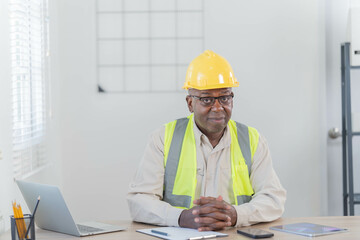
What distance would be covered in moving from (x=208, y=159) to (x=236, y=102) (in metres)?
1.15

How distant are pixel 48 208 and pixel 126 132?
155cm

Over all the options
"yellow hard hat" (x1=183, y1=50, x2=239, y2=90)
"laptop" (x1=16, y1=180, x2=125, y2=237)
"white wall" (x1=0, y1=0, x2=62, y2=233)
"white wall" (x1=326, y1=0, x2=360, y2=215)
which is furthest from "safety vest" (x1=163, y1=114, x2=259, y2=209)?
"white wall" (x1=326, y1=0, x2=360, y2=215)

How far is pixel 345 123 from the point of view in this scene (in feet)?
11.1

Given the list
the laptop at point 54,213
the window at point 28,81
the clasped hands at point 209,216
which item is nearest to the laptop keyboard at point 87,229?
the laptop at point 54,213

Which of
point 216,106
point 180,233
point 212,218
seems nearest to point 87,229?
point 180,233

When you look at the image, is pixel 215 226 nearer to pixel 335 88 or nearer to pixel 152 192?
pixel 152 192

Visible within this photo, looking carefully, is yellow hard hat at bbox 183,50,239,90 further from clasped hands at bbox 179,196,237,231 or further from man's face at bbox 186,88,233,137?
clasped hands at bbox 179,196,237,231

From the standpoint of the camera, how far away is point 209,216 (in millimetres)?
2000

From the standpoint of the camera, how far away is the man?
7.53ft

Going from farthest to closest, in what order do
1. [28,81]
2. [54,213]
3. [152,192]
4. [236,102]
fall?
[236,102]
[28,81]
[152,192]
[54,213]

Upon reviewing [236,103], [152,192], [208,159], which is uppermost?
[236,103]

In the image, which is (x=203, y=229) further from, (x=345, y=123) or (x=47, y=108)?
(x=345, y=123)

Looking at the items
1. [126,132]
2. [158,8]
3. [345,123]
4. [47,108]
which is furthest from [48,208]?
[345,123]

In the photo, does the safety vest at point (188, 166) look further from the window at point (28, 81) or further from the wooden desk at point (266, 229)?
the window at point (28, 81)
